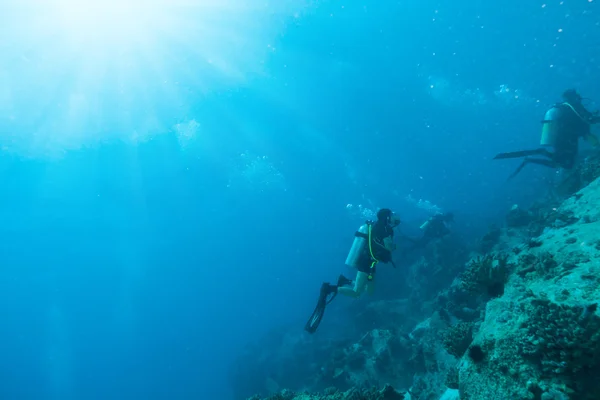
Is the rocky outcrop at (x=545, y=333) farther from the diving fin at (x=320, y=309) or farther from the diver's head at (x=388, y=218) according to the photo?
the diving fin at (x=320, y=309)

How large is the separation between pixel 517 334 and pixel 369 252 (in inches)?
195

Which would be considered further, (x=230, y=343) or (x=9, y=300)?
(x=9, y=300)

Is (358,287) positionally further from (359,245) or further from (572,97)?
(572,97)

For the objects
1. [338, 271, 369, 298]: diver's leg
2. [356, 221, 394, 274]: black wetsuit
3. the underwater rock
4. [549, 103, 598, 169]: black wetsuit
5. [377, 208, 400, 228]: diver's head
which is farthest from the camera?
[549, 103, 598, 169]: black wetsuit

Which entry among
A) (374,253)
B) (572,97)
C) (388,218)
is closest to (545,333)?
(374,253)

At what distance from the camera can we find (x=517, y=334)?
349 centimetres

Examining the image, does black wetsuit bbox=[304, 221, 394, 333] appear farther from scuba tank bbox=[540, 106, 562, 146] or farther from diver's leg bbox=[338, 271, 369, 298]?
scuba tank bbox=[540, 106, 562, 146]

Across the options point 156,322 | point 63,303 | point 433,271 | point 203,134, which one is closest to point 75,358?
point 63,303

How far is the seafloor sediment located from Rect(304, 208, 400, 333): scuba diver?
2.04 meters

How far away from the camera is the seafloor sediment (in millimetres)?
2875

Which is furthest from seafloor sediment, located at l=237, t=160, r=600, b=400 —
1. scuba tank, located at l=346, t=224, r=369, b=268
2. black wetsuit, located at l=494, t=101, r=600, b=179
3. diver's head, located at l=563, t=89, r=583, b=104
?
diver's head, located at l=563, t=89, r=583, b=104

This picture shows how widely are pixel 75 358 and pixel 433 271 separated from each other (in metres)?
167

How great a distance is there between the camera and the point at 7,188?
61125 millimetres

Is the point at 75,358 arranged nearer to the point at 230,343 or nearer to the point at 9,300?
the point at 9,300
